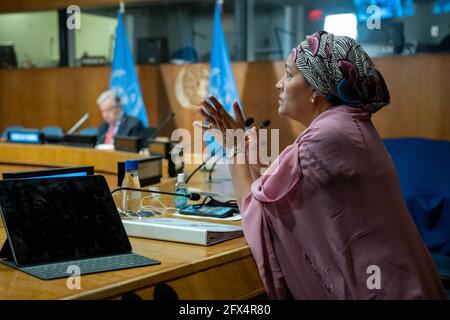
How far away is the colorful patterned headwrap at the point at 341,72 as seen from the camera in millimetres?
1565

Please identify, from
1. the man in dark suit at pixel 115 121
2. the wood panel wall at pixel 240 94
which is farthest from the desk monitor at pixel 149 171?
the wood panel wall at pixel 240 94

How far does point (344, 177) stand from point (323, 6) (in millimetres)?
5061

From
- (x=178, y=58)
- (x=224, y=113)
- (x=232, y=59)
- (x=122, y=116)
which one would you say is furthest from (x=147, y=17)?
(x=224, y=113)

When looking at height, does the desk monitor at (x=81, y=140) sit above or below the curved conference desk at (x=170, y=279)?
above

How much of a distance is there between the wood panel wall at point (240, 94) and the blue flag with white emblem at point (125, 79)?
41 cm

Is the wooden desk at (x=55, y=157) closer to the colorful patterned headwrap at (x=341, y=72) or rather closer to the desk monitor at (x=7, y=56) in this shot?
the colorful patterned headwrap at (x=341, y=72)

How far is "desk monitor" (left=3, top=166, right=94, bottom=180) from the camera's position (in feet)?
5.42

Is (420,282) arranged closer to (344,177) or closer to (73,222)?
(344,177)

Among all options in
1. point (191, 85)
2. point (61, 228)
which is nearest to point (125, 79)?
point (191, 85)

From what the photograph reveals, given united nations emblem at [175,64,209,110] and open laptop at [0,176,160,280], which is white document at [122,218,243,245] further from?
united nations emblem at [175,64,209,110]

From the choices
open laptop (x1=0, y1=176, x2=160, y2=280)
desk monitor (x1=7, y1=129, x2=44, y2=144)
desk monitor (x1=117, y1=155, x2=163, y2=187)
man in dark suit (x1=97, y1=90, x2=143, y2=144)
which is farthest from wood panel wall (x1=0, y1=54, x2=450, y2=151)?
open laptop (x1=0, y1=176, x2=160, y2=280)

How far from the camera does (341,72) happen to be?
5.12ft

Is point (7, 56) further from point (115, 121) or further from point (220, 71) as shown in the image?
point (220, 71)

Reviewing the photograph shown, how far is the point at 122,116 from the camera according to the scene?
596 cm
